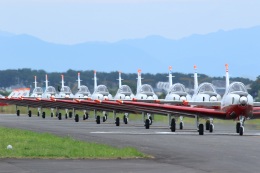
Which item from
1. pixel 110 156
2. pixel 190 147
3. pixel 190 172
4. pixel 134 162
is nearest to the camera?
pixel 190 172

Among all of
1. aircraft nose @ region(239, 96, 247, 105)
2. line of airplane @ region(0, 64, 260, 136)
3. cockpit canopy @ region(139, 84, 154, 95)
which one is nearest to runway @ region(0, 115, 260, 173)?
aircraft nose @ region(239, 96, 247, 105)

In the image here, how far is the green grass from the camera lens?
73.0 ft

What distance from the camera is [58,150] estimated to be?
77.8 ft

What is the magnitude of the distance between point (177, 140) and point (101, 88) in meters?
29.8

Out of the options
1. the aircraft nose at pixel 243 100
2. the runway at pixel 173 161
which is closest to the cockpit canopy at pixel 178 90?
the aircraft nose at pixel 243 100

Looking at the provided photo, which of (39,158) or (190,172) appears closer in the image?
(190,172)

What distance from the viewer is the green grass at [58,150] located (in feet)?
73.0

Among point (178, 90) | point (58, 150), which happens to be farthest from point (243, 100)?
point (178, 90)

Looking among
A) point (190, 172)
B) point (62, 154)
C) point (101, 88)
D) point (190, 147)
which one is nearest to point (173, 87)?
point (101, 88)

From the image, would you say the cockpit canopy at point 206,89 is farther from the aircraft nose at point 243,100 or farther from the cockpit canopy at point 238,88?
the aircraft nose at point 243,100

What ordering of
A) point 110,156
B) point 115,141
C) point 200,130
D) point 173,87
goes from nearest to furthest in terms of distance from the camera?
point 110,156 → point 115,141 → point 200,130 → point 173,87

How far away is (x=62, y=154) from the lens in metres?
22.5

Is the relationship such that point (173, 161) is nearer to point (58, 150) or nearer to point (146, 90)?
point (58, 150)

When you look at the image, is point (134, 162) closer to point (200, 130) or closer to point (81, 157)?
point (81, 157)
